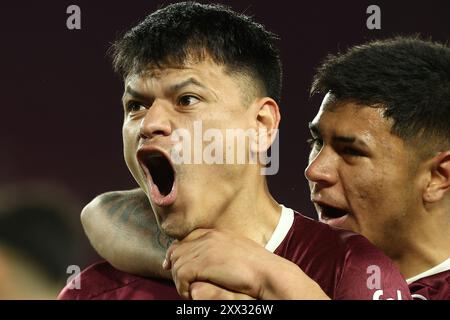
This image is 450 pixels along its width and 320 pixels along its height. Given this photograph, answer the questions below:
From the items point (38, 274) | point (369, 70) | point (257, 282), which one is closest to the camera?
point (257, 282)

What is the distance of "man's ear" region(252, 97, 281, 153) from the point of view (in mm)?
1497

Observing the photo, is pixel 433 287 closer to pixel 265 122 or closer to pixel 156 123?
pixel 265 122

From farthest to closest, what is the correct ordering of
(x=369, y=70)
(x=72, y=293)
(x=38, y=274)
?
(x=38, y=274), (x=369, y=70), (x=72, y=293)

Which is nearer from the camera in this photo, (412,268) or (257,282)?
(257,282)

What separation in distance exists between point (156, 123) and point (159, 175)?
19 cm

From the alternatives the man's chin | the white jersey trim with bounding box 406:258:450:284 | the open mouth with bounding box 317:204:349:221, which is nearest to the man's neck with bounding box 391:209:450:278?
the white jersey trim with bounding box 406:258:450:284

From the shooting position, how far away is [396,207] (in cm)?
179

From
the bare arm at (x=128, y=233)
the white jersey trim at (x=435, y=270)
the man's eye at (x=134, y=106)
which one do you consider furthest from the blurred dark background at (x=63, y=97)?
the man's eye at (x=134, y=106)

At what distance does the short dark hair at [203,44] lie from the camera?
1487mm

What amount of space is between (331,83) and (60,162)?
1.89 m

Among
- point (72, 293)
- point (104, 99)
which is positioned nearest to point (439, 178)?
point (72, 293)

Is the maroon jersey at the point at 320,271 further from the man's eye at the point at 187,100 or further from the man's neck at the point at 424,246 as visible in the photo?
the man's neck at the point at 424,246

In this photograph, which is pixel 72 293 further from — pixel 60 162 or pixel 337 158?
pixel 60 162

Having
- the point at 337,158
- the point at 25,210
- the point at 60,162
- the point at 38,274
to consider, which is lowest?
the point at 38,274
